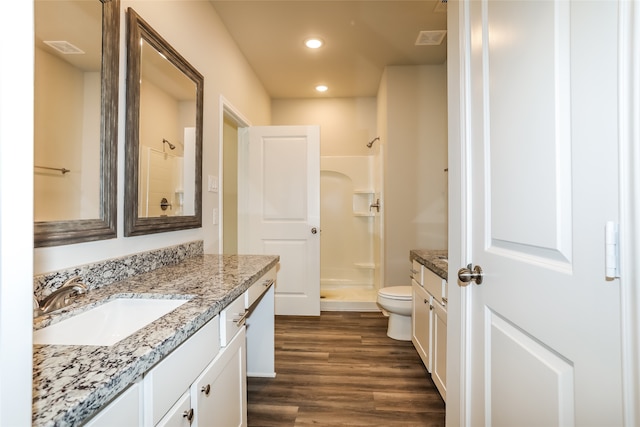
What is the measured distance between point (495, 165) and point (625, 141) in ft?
1.39

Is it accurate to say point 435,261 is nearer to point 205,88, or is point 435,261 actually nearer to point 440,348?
point 440,348

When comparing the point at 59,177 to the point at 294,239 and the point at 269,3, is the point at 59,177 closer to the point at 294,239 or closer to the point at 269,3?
the point at 269,3

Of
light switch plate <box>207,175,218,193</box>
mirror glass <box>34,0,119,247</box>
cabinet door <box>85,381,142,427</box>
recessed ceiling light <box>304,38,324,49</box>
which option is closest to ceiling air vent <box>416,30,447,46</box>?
recessed ceiling light <box>304,38,324,49</box>

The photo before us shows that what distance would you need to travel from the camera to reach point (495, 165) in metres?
0.93

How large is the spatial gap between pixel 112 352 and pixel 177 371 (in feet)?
0.68

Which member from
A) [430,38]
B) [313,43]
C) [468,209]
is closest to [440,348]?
[468,209]

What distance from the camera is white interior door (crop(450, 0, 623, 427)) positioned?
1.83 ft

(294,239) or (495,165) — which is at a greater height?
(495,165)

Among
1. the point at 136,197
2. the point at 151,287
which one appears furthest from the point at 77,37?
the point at 151,287

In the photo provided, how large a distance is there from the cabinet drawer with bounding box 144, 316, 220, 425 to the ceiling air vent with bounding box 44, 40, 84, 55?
104 cm

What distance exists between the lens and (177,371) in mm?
818

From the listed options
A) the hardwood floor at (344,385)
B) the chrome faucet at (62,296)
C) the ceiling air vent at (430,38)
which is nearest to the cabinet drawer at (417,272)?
the hardwood floor at (344,385)

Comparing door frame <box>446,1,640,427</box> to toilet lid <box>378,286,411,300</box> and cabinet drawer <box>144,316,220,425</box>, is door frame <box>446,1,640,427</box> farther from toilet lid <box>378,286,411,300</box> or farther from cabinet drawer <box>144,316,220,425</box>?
toilet lid <box>378,286,411,300</box>

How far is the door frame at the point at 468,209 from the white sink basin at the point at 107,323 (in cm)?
100
